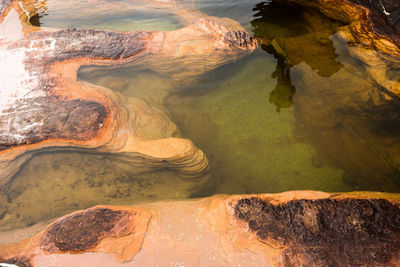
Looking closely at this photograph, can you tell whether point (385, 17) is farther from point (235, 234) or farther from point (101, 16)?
point (101, 16)

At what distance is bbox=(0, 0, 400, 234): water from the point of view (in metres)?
2.48

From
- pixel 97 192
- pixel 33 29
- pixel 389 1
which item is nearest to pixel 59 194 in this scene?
pixel 97 192

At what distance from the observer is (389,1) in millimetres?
3607

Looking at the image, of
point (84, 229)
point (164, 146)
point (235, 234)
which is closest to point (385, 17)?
point (164, 146)

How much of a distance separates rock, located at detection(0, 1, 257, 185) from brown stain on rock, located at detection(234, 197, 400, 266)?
0.92 meters

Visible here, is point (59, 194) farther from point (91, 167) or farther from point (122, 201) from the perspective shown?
point (122, 201)

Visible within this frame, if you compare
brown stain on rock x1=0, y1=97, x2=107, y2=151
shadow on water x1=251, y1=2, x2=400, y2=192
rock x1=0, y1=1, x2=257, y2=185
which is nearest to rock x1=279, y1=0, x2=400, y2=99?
shadow on water x1=251, y1=2, x2=400, y2=192

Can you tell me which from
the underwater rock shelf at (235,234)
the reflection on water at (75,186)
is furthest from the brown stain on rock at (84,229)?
the reflection on water at (75,186)

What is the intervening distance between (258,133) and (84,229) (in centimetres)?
214

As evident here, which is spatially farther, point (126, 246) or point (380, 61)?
point (380, 61)

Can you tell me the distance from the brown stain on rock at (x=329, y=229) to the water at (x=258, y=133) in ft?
1.36

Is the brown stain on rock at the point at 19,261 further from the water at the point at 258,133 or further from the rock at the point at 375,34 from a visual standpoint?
the rock at the point at 375,34

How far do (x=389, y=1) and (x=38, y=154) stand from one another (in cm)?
545

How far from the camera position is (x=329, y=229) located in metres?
1.87
